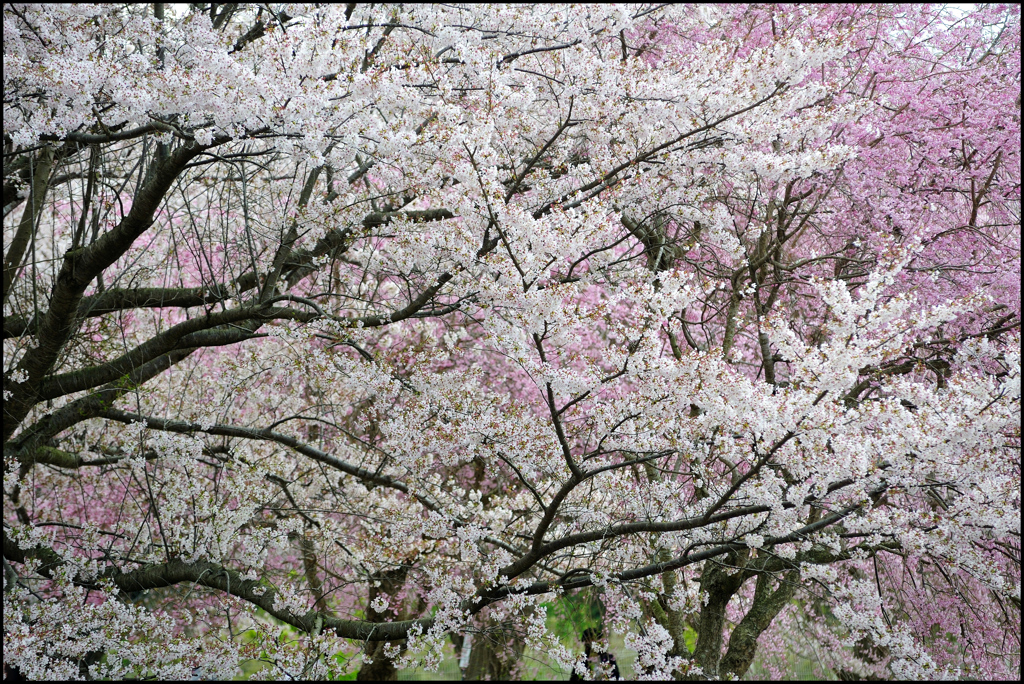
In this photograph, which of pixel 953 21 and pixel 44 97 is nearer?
pixel 44 97

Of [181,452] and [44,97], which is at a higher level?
[44,97]

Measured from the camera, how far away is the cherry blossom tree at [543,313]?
3.42m

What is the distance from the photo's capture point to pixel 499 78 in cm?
408

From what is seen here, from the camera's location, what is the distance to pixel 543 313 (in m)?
3.45

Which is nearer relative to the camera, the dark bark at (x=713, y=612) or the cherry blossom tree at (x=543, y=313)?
the cherry blossom tree at (x=543, y=313)

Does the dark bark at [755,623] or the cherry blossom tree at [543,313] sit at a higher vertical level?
the cherry blossom tree at [543,313]

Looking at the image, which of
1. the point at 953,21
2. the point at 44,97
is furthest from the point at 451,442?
the point at 953,21

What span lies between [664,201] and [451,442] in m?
2.29

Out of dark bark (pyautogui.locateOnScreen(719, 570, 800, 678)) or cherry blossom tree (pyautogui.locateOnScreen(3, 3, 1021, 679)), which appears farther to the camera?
dark bark (pyautogui.locateOnScreen(719, 570, 800, 678))

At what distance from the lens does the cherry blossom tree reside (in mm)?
3422

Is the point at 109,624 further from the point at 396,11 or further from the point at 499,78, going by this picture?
the point at 396,11

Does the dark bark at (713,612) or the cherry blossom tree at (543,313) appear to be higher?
the cherry blossom tree at (543,313)

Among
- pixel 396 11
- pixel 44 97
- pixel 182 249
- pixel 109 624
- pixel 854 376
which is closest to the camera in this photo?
pixel 854 376

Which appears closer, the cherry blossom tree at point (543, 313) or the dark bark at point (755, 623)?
the cherry blossom tree at point (543, 313)
